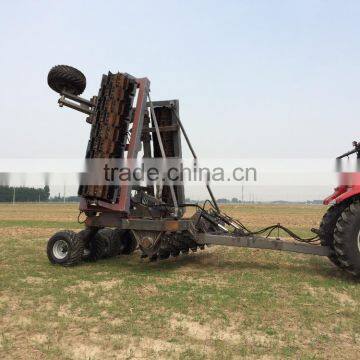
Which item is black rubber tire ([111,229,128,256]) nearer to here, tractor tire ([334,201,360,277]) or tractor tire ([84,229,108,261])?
tractor tire ([84,229,108,261])

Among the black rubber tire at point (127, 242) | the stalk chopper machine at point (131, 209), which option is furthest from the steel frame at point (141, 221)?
the black rubber tire at point (127, 242)

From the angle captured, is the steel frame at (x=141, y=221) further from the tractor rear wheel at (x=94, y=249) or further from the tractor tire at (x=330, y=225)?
the tractor rear wheel at (x=94, y=249)

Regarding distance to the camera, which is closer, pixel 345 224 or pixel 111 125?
pixel 345 224

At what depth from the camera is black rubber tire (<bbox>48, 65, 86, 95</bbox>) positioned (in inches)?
328

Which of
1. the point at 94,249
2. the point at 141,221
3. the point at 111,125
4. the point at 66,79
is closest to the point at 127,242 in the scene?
the point at 94,249

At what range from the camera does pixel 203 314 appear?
523 centimetres

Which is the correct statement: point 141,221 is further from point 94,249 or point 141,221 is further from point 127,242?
point 127,242

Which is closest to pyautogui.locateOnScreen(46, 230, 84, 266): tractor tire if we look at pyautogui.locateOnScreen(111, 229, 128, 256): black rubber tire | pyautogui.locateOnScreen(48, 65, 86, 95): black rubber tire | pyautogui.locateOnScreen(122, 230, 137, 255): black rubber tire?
pyautogui.locateOnScreen(111, 229, 128, 256): black rubber tire

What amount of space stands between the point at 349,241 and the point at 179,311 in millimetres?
3242

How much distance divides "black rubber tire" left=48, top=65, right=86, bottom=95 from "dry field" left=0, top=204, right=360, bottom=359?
3.75 m

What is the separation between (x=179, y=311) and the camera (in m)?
5.37

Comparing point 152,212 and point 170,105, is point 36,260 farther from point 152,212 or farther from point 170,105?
point 170,105

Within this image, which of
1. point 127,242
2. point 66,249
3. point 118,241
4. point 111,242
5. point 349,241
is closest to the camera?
point 349,241

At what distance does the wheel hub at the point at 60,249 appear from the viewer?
337 inches
